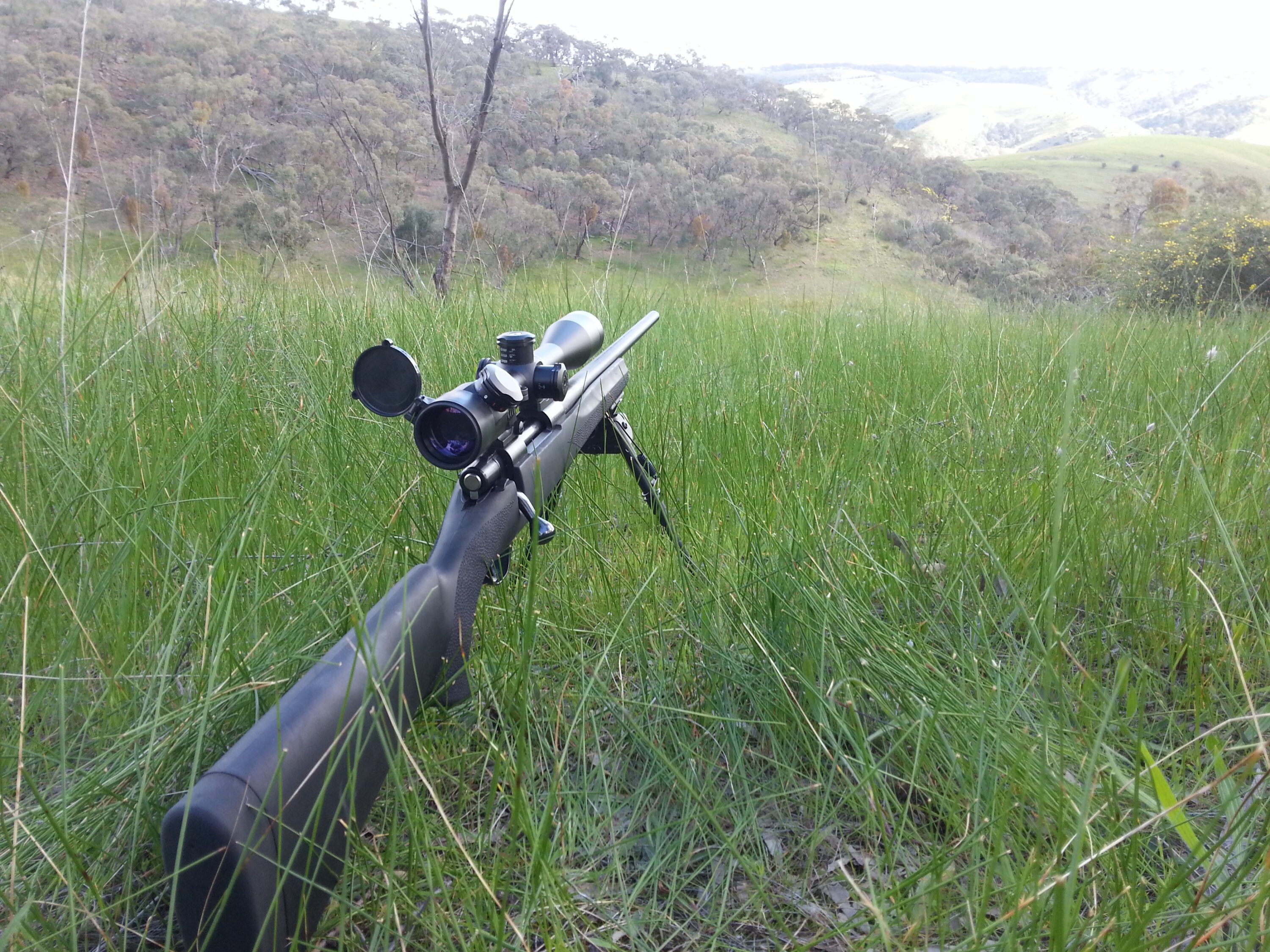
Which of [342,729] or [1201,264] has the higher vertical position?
[1201,264]

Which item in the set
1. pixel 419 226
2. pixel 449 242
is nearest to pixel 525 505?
pixel 449 242

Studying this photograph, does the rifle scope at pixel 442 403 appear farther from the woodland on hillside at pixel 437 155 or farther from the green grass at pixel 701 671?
the woodland on hillside at pixel 437 155

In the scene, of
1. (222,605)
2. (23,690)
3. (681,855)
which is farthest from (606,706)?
(23,690)

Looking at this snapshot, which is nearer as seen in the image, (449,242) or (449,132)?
(449,242)

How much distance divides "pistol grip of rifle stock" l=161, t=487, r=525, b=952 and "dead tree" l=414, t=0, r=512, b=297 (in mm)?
5603

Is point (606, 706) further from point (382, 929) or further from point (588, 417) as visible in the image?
point (588, 417)

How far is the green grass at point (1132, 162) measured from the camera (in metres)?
34.5

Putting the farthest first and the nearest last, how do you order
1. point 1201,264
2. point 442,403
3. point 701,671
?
point 1201,264 → point 701,671 → point 442,403

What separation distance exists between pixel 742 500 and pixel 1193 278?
9853mm

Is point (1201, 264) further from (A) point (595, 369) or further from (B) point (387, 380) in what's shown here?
(B) point (387, 380)

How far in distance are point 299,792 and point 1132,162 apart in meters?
54.9

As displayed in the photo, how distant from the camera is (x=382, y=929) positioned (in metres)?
0.99

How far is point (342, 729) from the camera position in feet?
2.77

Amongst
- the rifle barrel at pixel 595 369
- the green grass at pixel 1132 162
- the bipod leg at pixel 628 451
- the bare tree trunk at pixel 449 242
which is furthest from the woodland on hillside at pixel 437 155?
the green grass at pixel 1132 162
